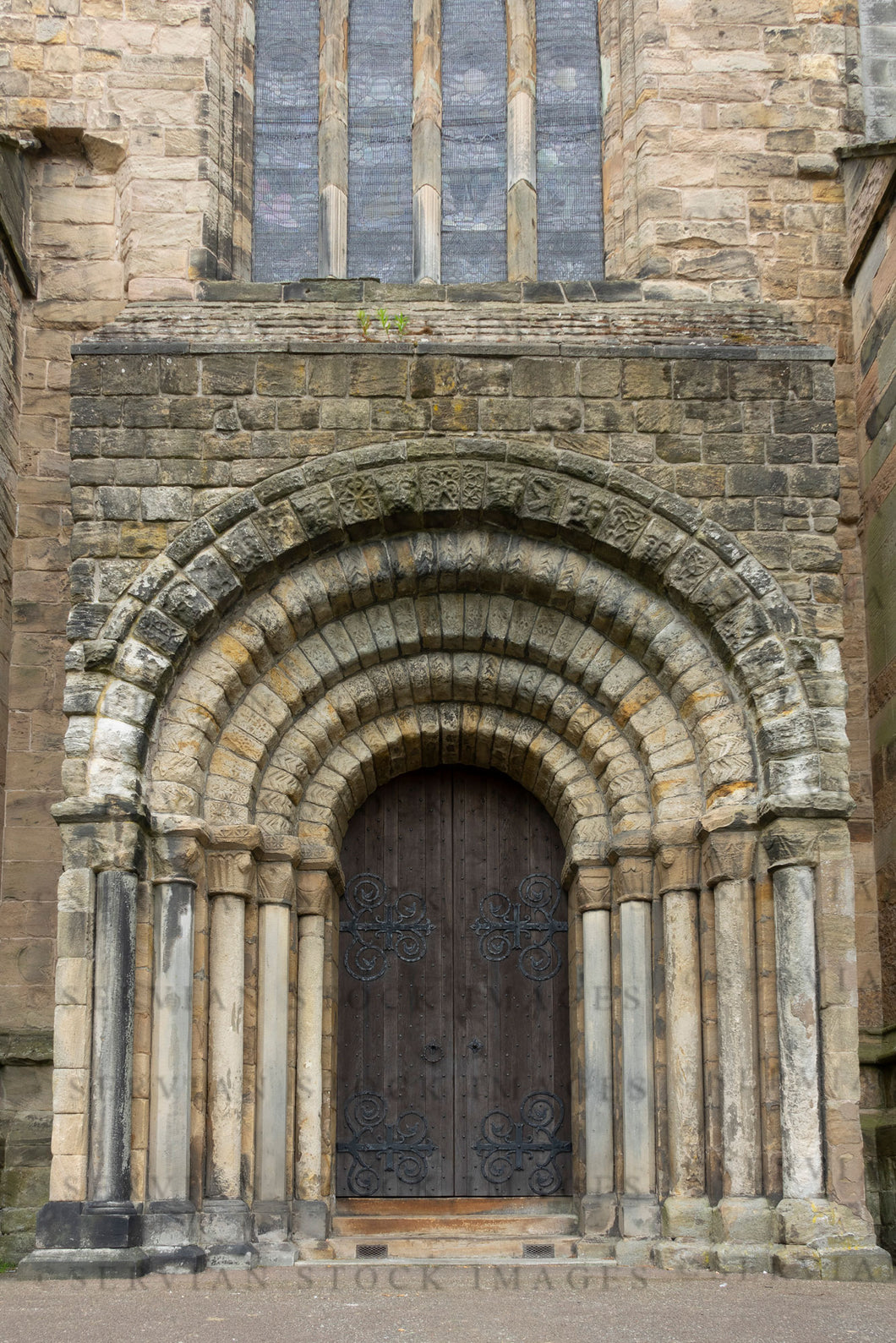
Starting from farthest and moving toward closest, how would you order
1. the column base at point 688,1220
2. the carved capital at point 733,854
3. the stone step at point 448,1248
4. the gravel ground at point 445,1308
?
the stone step at point 448,1248 < the carved capital at point 733,854 < the column base at point 688,1220 < the gravel ground at point 445,1308

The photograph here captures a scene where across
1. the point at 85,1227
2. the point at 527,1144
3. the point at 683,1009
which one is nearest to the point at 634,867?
the point at 683,1009

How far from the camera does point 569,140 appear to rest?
407 inches

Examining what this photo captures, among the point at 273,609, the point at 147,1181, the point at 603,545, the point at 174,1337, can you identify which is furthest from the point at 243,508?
the point at 174,1337

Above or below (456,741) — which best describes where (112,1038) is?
below

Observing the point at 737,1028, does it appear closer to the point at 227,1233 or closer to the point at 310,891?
the point at 310,891

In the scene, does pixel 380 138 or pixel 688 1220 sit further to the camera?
pixel 380 138

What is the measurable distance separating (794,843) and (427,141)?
5278 millimetres

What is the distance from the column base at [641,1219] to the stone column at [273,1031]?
5.60ft

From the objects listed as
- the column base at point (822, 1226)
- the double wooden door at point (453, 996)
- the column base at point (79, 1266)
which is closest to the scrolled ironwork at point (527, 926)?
the double wooden door at point (453, 996)

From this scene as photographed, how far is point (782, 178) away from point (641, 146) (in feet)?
2.97

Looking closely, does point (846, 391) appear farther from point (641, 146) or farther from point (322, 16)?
point (322, 16)

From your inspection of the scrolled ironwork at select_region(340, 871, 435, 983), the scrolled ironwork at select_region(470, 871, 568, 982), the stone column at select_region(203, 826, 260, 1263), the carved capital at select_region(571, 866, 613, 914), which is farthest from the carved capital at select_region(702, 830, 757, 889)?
the stone column at select_region(203, 826, 260, 1263)

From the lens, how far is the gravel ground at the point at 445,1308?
5.93 meters

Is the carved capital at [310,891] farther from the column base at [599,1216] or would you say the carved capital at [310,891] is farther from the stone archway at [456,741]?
the column base at [599,1216]
